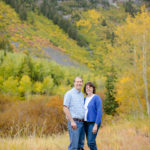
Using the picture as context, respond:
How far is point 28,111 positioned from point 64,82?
21634 mm

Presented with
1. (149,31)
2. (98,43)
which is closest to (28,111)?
(149,31)

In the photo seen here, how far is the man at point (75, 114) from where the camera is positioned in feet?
12.2

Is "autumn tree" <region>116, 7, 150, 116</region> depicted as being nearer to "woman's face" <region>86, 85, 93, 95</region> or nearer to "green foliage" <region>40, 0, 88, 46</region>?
"woman's face" <region>86, 85, 93, 95</region>

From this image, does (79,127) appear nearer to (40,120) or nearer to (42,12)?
(40,120)

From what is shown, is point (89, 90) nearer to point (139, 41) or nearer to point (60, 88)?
point (139, 41)

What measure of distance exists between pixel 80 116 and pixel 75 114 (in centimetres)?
12

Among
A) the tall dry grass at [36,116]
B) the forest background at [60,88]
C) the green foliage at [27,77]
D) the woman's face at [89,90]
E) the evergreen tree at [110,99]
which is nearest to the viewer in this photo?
the woman's face at [89,90]

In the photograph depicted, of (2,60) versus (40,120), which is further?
(2,60)

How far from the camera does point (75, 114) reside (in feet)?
12.5

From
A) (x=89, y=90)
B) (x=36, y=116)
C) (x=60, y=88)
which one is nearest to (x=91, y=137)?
(x=89, y=90)

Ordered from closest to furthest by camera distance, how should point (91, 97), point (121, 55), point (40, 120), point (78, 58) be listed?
point (91, 97), point (121, 55), point (40, 120), point (78, 58)

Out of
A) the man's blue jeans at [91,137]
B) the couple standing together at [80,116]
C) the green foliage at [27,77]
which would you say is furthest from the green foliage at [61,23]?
the man's blue jeans at [91,137]

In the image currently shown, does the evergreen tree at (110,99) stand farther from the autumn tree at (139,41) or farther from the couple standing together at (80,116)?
the couple standing together at (80,116)

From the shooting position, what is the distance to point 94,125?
374 centimetres
